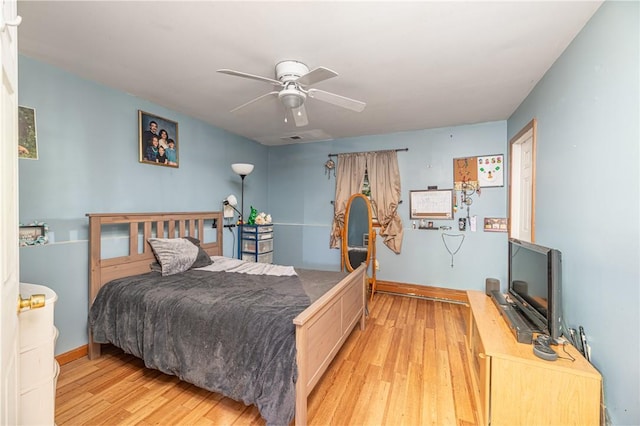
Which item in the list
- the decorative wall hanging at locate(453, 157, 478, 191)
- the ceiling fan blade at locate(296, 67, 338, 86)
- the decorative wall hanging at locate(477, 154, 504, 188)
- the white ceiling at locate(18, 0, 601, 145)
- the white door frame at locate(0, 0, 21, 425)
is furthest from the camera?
the decorative wall hanging at locate(453, 157, 478, 191)

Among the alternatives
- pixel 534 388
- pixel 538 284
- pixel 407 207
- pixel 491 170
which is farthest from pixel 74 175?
pixel 491 170

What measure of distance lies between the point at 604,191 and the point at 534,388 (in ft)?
3.57

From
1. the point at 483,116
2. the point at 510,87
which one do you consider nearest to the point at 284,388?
the point at 510,87

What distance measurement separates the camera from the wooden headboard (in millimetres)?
2271

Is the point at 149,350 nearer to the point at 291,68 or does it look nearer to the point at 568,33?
the point at 291,68

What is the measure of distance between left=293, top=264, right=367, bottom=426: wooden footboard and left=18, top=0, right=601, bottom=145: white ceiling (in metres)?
1.76

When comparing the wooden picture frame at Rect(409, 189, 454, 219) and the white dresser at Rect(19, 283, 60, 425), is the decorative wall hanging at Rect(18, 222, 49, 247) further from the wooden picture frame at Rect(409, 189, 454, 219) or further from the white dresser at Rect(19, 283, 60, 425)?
the wooden picture frame at Rect(409, 189, 454, 219)

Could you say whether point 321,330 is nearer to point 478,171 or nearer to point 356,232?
point 356,232

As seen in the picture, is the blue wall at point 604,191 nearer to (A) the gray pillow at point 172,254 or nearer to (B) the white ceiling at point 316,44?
(B) the white ceiling at point 316,44

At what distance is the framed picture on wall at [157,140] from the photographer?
2777 millimetres

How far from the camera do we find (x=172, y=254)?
2627 millimetres

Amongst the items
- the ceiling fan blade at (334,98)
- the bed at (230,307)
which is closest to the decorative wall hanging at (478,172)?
the bed at (230,307)

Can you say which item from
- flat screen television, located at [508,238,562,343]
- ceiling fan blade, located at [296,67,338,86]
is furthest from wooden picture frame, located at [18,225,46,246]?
flat screen television, located at [508,238,562,343]

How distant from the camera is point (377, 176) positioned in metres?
4.07
